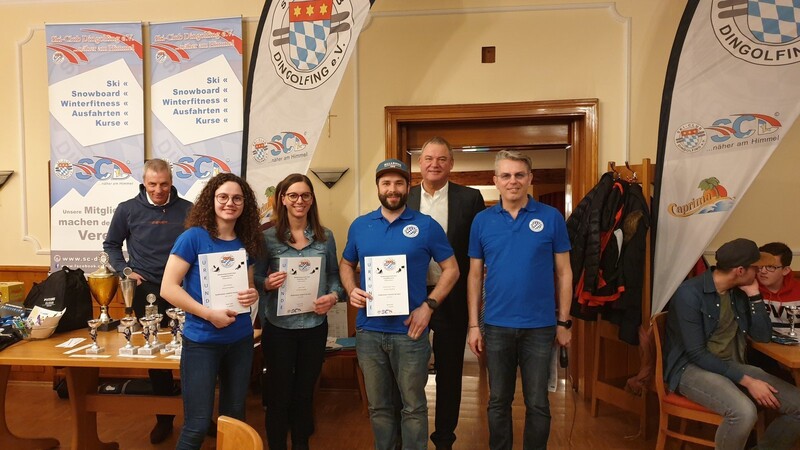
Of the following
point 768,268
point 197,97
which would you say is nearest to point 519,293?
point 768,268

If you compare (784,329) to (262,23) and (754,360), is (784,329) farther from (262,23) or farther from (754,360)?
(262,23)

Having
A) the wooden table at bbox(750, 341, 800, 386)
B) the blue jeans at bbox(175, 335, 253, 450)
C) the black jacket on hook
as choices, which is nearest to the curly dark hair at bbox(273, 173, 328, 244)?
the blue jeans at bbox(175, 335, 253, 450)

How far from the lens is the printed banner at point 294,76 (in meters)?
3.06

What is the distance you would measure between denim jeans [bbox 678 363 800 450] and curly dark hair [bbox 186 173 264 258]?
2.20 m

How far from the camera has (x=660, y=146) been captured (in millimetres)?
3145

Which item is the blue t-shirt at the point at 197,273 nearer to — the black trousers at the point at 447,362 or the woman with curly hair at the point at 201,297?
the woman with curly hair at the point at 201,297

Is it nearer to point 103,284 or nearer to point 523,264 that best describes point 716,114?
point 523,264

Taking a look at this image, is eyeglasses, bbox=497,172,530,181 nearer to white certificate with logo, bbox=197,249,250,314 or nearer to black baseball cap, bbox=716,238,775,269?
black baseball cap, bbox=716,238,775,269

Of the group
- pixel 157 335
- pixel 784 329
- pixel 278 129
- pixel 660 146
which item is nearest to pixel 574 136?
pixel 660 146

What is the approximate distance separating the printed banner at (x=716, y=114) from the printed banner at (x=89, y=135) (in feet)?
12.7

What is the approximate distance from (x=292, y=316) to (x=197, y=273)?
474 millimetres

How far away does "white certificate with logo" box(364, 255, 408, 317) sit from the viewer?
2.19 m

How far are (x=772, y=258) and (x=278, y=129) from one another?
2.91 metres

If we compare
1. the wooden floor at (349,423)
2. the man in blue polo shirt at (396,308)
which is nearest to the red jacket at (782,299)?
the wooden floor at (349,423)
